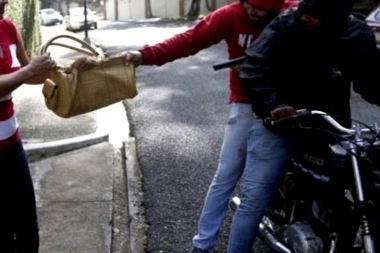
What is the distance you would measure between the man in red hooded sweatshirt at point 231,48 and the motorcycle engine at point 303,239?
2.08ft

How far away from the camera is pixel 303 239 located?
11.5 ft

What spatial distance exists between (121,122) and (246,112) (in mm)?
5295

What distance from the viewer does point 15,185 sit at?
3404 mm

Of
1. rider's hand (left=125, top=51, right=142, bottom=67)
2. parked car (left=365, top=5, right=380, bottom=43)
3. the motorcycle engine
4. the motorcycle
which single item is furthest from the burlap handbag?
parked car (left=365, top=5, right=380, bottom=43)

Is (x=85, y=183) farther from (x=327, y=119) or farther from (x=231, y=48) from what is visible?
(x=327, y=119)

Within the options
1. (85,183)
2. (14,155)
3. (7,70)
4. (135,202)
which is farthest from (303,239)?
(85,183)

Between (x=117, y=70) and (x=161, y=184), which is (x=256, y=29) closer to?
(x=117, y=70)

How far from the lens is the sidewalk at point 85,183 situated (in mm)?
4879

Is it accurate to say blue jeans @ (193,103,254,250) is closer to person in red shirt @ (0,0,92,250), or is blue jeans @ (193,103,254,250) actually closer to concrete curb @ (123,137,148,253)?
concrete curb @ (123,137,148,253)

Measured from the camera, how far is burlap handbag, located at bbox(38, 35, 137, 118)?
3.57 meters

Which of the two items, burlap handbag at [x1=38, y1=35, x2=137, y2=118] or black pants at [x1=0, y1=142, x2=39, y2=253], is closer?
black pants at [x1=0, y1=142, x2=39, y2=253]

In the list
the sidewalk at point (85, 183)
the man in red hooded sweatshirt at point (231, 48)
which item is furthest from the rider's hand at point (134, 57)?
the sidewalk at point (85, 183)

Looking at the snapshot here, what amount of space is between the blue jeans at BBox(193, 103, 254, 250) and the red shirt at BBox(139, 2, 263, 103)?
11 centimetres

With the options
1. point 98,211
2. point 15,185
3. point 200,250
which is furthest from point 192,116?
point 15,185
